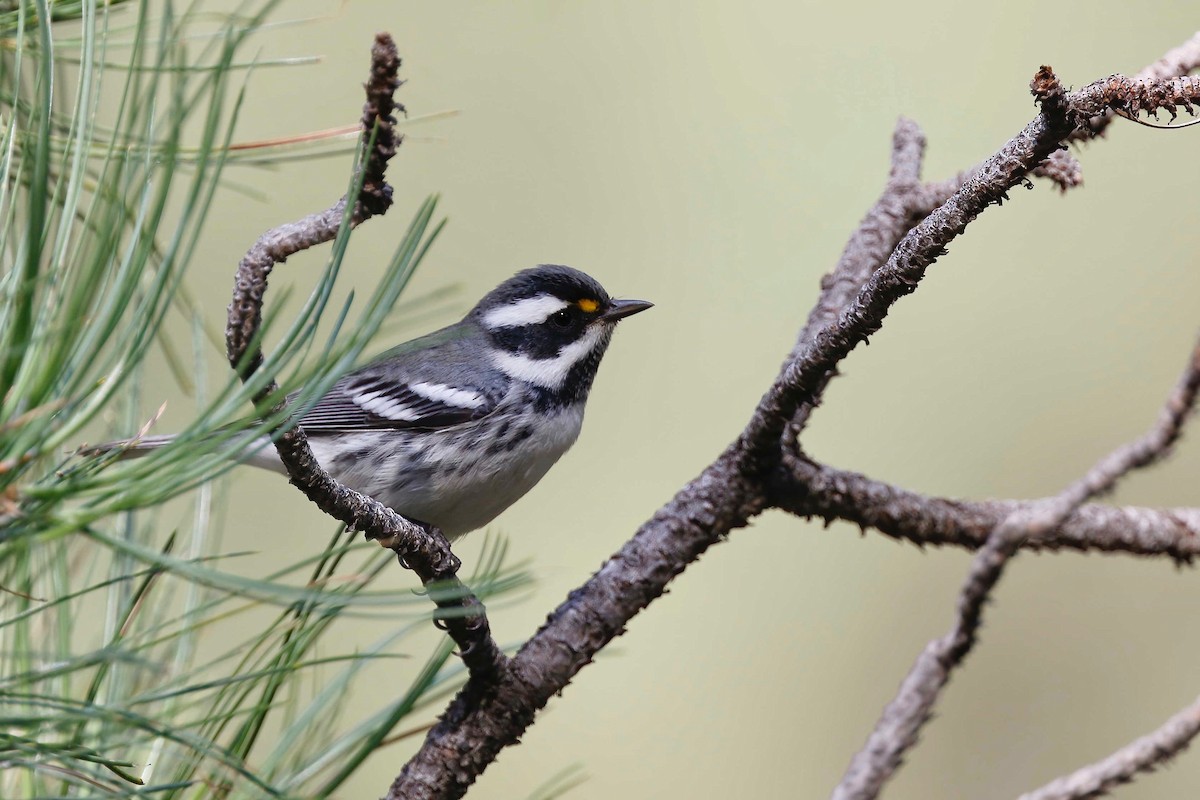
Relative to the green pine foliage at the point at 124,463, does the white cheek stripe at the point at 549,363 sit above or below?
above

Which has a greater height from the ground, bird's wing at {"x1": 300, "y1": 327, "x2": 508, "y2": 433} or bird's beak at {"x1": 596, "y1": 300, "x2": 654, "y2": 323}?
bird's beak at {"x1": 596, "y1": 300, "x2": 654, "y2": 323}

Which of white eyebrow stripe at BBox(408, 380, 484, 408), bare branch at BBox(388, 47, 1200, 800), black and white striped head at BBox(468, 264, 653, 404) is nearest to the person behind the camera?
bare branch at BBox(388, 47, 1200, 800)

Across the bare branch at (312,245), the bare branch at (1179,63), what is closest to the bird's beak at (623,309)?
the bare branch at (312,245)

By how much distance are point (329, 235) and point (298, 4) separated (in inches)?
128

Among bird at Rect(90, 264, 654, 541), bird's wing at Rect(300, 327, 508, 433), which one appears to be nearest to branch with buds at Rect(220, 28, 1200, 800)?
bird at Rect(90, 264, 654, 541)

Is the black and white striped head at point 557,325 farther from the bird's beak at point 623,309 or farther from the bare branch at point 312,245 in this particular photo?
the bare branch at point 312,245

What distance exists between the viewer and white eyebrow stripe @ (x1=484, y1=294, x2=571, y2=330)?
8.57 feet

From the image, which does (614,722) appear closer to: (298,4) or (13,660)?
(13,660)

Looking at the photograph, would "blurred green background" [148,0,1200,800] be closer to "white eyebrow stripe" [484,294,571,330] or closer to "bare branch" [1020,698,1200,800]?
"white eyebrow stripe" [484,294,571,330]

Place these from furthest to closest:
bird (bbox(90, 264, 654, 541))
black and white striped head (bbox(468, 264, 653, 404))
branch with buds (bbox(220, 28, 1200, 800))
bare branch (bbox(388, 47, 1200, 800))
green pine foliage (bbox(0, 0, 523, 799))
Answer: black and white striped head (bbox(468, 264, 653, 404)), bird (bbox(90, 264, 654, 541)), bare branch (bbox(388, 47, 1200, 800)), branch with buds (bbox(220, 28, 1200, 800)), green pine foliage (bbox(0, 0, 523, 799))

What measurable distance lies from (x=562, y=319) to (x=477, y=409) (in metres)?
0.35

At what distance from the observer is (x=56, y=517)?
838 millimetres

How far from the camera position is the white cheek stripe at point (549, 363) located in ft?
8.21

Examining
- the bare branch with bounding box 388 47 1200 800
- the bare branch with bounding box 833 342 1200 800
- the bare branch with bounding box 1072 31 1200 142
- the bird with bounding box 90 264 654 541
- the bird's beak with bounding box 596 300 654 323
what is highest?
the bird's beak with bounding box 596 300 654 323
